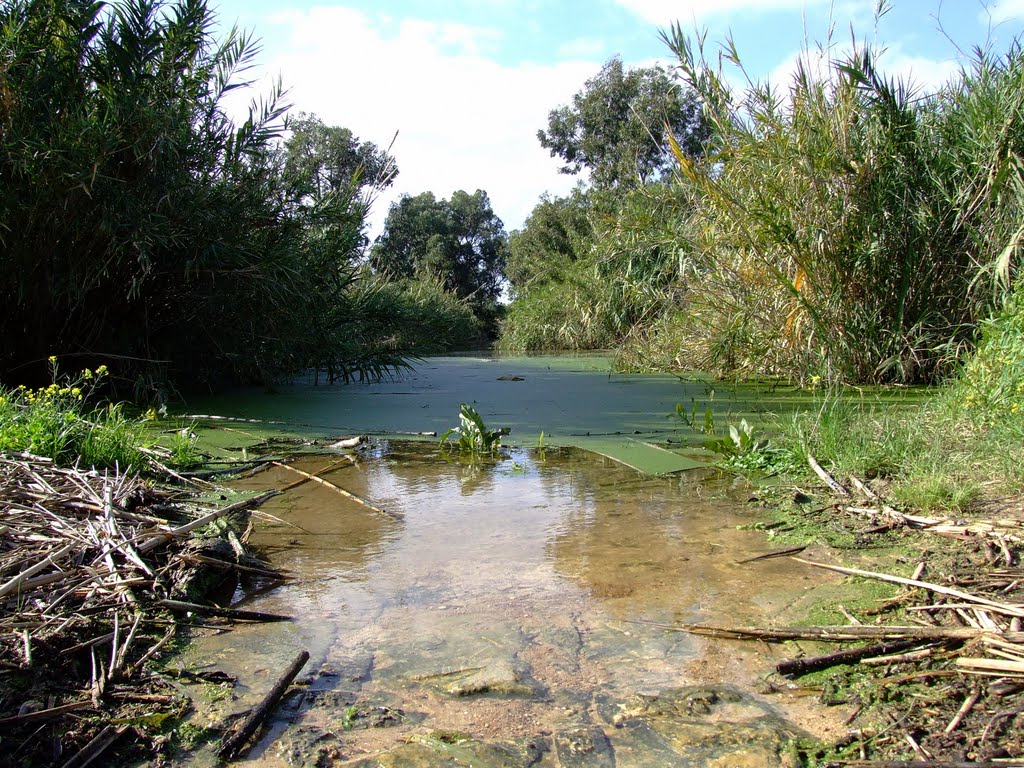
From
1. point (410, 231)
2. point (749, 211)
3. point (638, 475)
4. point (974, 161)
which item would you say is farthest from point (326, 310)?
point (410, 231)

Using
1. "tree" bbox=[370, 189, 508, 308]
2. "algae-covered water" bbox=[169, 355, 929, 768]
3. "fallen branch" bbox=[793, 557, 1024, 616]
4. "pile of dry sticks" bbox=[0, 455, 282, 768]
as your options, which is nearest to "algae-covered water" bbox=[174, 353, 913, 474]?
"algae-covered water" bbox=[169, 355, 929, 768]

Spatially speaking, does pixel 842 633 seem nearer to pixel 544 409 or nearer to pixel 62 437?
pixel 62 437

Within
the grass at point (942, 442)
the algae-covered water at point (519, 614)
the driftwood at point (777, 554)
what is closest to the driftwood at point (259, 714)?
the algae-covered water at point (519, 614)

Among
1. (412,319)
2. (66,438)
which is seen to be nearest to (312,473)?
(66,438)

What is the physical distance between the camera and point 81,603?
2.26 metres

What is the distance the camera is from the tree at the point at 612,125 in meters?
25.7

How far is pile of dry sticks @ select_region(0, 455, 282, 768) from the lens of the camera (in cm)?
172

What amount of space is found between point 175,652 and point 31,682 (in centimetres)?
35

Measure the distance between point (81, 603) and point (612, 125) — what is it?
27.7 m

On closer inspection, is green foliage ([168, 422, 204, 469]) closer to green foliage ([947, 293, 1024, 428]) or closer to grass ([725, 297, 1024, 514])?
grass ([725, 297, 1024, 514])

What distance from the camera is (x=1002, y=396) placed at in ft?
12.8

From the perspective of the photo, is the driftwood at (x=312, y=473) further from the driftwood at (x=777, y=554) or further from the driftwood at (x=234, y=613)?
the driftwood at (x=777, y=554)

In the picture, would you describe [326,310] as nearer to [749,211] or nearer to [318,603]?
[749,211]

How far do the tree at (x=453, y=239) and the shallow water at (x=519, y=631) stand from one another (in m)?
31.0
